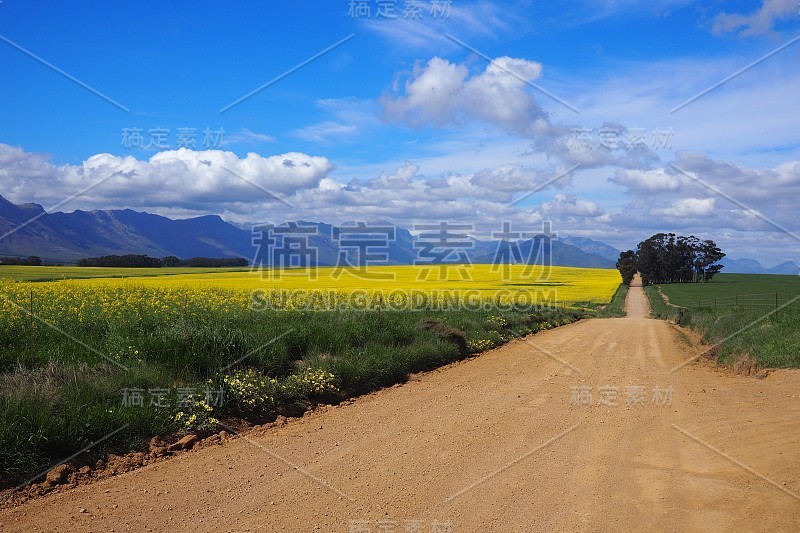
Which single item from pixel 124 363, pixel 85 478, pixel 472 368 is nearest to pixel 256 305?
pixel 472 368

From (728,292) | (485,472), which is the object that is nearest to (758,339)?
(485,472)

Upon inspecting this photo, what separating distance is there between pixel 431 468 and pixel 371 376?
14.4 feet

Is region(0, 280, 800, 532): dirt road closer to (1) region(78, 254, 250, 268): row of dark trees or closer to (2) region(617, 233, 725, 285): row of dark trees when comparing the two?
(1) region(78, 254, 250, 268): row of dark trees

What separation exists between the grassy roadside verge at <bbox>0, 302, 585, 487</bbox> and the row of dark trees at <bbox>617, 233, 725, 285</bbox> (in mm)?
90757

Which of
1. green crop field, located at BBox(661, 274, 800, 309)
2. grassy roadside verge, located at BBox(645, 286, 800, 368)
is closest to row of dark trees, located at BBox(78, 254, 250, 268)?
green crop field, located at BBox(661, 274, 800, 309)

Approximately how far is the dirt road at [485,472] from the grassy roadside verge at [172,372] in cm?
62

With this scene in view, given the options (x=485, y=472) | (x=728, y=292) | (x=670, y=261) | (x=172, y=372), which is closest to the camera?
(x=485, y=472)

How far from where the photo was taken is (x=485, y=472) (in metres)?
5.54

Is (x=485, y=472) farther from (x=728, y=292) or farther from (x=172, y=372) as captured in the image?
(x=728, y=292)

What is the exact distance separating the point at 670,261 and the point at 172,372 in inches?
3979

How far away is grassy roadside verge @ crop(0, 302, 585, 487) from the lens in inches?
227

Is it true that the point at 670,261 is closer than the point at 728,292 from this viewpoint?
No

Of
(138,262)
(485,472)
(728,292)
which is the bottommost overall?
(485,472)

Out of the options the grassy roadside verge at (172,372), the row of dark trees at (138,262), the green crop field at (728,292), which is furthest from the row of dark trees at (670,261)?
the grassy roadside verge at (172,372)
